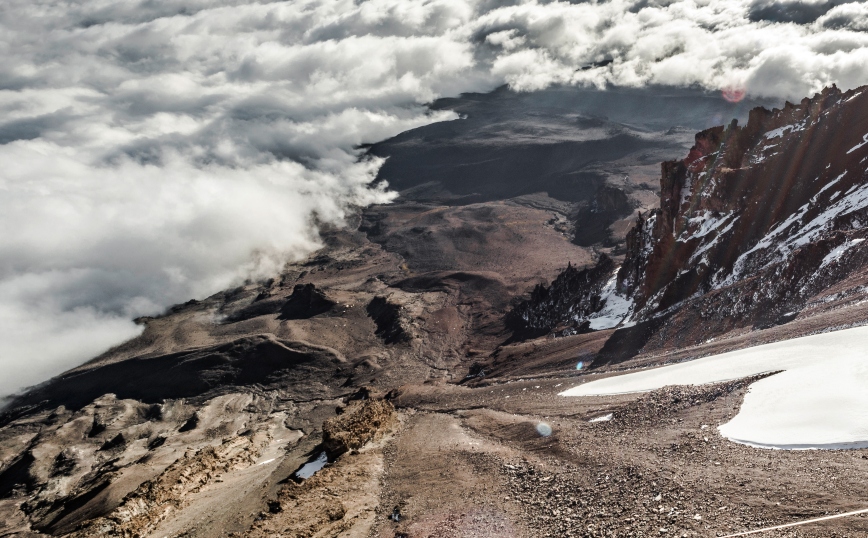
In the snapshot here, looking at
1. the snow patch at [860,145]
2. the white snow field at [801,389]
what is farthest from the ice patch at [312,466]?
the snow patch at [860,145]

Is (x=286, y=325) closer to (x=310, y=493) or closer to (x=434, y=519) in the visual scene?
(x=310, y=493)

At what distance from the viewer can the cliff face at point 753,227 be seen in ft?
108

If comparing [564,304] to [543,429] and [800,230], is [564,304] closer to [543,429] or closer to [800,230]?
[800,230]

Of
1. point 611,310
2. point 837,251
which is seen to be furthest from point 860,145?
point 611,310

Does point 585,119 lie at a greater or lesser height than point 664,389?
greater

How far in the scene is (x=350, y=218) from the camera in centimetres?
13762

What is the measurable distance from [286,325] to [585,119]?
156 meters

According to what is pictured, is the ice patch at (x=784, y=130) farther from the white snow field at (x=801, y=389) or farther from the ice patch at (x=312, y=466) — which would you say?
the ice patch at (x=312, y=466)

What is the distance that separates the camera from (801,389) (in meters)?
18.8

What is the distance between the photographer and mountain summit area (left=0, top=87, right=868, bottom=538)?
1641 centimetres

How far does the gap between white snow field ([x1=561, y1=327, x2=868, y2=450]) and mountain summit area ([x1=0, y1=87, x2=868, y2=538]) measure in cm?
12

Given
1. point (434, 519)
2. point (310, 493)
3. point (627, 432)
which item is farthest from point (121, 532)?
point (627, 432)

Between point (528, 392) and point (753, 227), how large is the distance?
22.6 metres

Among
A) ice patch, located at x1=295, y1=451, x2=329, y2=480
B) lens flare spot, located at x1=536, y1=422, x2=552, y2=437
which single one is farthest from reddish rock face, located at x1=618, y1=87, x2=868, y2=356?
ice patch, located at x1=295, y1=451, x2=329, y2=480
